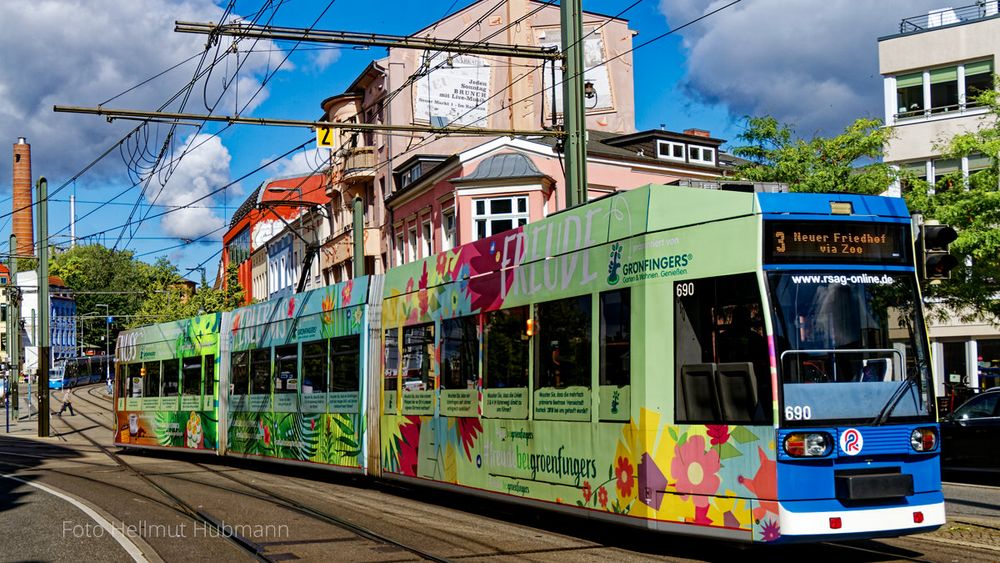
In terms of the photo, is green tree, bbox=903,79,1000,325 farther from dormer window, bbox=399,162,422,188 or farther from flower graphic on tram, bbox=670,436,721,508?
dormer window, bbox=399,162,422,188

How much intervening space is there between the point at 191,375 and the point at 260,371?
469cm

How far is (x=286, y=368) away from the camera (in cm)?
1970

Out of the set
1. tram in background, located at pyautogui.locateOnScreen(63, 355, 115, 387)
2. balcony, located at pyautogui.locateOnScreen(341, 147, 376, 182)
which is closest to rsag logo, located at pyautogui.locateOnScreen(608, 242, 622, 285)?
balcony, located at pyautogui.locateOnScreen(341, 147, 376, 182)

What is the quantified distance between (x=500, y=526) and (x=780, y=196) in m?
4.80

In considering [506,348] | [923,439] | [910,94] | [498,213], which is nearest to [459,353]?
[506,348]

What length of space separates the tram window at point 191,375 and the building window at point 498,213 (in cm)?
1241

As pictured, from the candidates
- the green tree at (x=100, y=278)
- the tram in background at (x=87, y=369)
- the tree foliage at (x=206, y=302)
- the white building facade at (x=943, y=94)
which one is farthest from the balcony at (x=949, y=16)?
the green tree at (x=100, y=278)

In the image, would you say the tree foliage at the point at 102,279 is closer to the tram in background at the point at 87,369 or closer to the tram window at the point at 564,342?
the tram in background at the point at 87,369

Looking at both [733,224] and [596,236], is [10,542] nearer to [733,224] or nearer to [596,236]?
[596,236]

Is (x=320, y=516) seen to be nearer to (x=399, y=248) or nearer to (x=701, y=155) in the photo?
(x=399, y=248)

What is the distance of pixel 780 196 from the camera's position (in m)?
9.23

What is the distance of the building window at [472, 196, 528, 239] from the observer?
35531mm

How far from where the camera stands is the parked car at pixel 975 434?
54.6 feet

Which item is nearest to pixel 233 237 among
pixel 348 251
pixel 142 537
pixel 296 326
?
pixel 348 251
